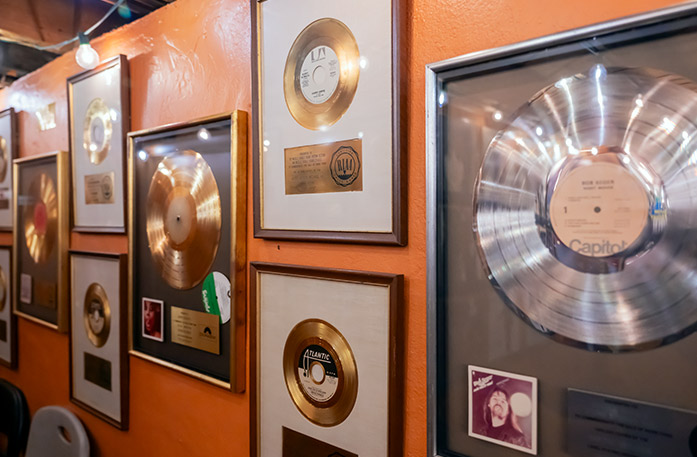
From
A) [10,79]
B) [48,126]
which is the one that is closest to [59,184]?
[48,126]

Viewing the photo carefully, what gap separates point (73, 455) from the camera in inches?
66.7

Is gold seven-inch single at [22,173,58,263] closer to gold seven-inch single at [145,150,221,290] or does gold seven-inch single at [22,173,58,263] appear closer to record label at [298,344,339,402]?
gold seven-inch single at [145,150,221,290]

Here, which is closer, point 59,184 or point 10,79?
point 59,184

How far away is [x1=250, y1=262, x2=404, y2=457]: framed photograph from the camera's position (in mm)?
935

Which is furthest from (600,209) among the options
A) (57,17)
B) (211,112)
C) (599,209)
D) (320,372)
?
(57,17)

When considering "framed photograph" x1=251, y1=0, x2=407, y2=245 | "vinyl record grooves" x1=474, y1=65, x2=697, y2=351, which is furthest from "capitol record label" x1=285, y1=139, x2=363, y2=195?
"vinyl record grooves" x1=474, y1=65, x2=697, y2=351

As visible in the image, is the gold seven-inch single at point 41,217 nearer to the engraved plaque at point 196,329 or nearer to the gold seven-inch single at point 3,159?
the gold seven-inch single at point 3,159

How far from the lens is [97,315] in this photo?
170 centimetres

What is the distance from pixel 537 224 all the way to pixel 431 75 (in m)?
0.33

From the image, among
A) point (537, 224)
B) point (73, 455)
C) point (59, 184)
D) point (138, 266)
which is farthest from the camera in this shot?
point (59, 184)

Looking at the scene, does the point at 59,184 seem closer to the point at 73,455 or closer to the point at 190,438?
the point at 73,455

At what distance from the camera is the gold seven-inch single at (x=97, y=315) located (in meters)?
1.65

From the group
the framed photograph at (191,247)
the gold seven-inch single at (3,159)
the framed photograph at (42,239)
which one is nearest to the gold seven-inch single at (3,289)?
the framed photograph at (42,239)

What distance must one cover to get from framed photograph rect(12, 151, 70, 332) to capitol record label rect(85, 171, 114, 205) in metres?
0.21
